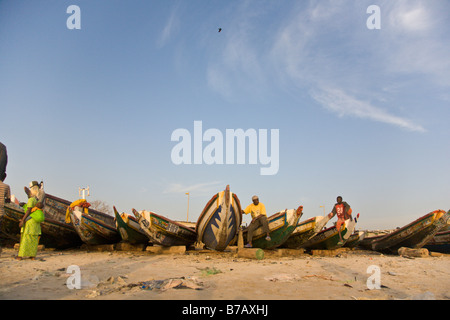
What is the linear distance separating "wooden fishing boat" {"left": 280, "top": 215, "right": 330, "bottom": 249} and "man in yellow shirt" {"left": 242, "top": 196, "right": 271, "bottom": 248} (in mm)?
2333

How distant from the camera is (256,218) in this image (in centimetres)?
928

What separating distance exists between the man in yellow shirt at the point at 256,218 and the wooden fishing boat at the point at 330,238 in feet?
11.0

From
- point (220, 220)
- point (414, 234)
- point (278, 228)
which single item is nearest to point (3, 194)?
point (220, 220)

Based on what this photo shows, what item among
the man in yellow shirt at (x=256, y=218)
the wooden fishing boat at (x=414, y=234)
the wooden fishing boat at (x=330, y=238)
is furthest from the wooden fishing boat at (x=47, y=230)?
the wooden fishing boat at (x=414, y=234)

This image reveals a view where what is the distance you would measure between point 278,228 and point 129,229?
5.44 metres

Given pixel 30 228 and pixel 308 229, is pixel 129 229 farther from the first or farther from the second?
pixel 308 229

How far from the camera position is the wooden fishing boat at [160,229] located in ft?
30.2

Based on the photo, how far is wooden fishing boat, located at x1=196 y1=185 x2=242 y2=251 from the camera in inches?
341

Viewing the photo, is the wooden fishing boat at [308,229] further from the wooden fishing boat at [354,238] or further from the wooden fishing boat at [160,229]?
the wooden fishing boat at [160,229]

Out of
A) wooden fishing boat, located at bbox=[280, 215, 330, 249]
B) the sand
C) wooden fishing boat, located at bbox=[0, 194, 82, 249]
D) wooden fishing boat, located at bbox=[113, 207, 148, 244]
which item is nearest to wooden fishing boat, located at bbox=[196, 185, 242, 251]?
wooden fishing boat, located at bbox=[113, 207, 148, 244]
